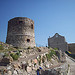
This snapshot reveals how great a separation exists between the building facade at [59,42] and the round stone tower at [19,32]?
19.3m

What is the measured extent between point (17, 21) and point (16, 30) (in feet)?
5.19

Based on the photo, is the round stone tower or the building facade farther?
the building facade

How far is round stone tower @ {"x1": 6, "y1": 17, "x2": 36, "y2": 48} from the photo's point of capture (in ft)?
39.0

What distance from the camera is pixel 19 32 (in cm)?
1207

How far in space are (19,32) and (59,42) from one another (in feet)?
69.4

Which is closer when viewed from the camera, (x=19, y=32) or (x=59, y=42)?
(x=19, y=32)

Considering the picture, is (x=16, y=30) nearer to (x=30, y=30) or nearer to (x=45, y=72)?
(x=30, y=30)

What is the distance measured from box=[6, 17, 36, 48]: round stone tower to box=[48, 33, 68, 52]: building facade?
1926cm

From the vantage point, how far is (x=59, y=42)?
29219 millimetres

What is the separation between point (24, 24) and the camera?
1245 centimetres

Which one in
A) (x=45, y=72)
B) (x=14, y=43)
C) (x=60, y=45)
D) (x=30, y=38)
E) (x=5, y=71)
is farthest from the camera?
(x=60, y=45)

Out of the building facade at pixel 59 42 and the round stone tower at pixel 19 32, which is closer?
the round stone tower at pixel 19 32

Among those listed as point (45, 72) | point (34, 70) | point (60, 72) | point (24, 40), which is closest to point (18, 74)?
point (34, 70)

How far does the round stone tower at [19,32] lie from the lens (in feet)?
39.0
